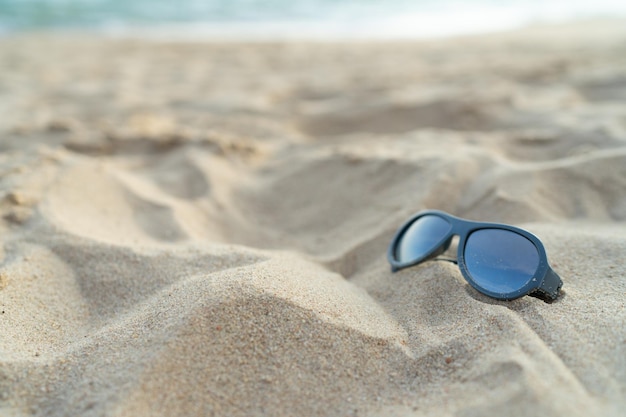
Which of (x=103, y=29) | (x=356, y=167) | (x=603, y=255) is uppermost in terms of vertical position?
(x=603, y=255)

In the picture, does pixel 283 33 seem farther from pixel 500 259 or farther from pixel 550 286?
pixel 550 286

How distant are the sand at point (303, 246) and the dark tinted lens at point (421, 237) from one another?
8cm

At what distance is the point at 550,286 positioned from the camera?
1.33m

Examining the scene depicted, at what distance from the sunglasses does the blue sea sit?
7.28 meters

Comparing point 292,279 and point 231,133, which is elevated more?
point 292,279

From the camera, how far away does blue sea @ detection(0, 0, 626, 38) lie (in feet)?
28.7

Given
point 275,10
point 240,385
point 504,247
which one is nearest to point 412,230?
point 504,247

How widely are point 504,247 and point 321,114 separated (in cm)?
219

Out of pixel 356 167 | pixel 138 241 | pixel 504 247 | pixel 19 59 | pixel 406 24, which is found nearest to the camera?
pixel 504 247

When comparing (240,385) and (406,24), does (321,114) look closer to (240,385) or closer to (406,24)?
(240,385)

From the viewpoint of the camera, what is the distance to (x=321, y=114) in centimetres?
343

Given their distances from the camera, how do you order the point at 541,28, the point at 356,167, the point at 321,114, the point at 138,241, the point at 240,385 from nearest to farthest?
the point at 240,385, the point at 138,241, the point at 356,167, the point at 321,114, the point at 541,28

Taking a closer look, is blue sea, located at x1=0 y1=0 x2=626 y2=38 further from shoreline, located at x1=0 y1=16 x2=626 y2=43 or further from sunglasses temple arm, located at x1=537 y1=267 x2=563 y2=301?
sunglasses temple arm, located at x1=537 y1=267 x2=563 y2=301

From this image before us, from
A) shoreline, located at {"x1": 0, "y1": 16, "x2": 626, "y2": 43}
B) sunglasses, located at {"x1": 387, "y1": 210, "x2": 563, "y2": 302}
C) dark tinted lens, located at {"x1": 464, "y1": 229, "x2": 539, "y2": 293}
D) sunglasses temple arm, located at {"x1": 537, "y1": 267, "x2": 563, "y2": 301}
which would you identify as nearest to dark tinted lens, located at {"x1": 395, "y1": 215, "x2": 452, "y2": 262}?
sunglasses, located at {"x1": 387, "y1": 210, "x2": 563, "y2": 302}
